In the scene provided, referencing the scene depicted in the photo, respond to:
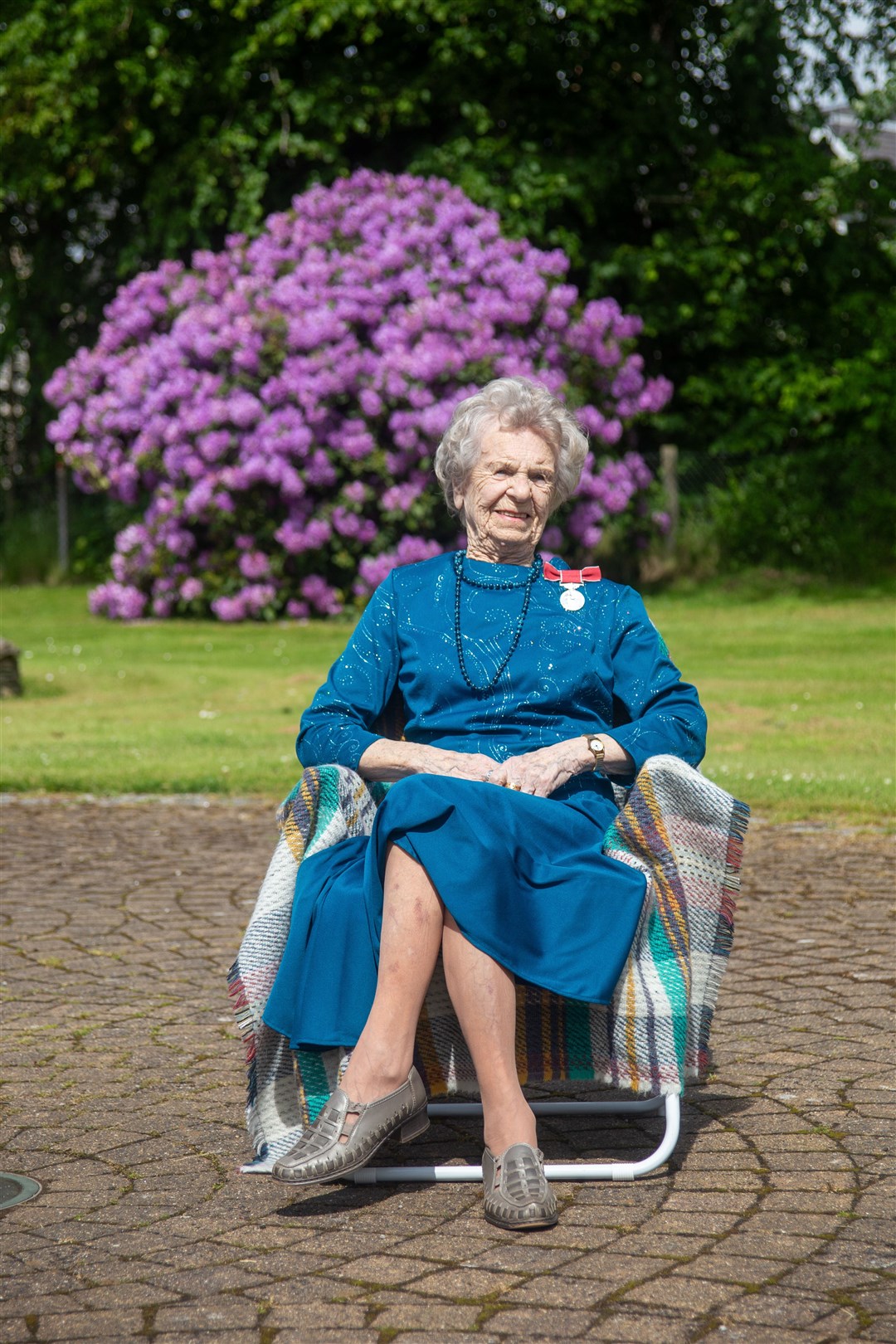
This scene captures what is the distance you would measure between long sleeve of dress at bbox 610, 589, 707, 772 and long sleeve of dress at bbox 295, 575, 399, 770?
0.51 m

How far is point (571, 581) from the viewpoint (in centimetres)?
372

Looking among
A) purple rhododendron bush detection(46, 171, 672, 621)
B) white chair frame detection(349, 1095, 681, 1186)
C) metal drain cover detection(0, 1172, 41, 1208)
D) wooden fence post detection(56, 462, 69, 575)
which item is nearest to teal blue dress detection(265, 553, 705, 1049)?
white chair frame detection(349, 1095, 681, 1186)

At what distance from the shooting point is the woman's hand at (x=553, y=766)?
332 centimetres

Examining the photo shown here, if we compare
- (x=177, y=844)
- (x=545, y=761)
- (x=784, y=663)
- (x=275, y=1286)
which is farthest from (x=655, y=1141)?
(x=784, y=663)

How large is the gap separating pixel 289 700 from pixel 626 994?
8.56 m

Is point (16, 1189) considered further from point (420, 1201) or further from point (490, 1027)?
point (490, 1027)

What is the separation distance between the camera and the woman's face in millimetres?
3688

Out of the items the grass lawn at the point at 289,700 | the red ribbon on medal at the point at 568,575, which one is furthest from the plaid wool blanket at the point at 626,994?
the grass lawn at the point at 289,700

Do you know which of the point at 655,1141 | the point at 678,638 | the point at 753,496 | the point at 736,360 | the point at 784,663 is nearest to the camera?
the point at 655,1141

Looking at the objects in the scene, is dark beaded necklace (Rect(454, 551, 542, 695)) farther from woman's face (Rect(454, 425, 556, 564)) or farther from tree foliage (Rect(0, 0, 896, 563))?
tree foliage (Rect(0, 0, 896, 563))

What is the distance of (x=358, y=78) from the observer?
64.4 feet

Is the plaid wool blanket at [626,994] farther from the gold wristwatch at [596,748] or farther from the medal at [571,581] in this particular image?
the medal at [571,581]

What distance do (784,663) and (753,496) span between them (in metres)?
6.26

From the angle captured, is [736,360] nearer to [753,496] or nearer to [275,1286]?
[753,496]
